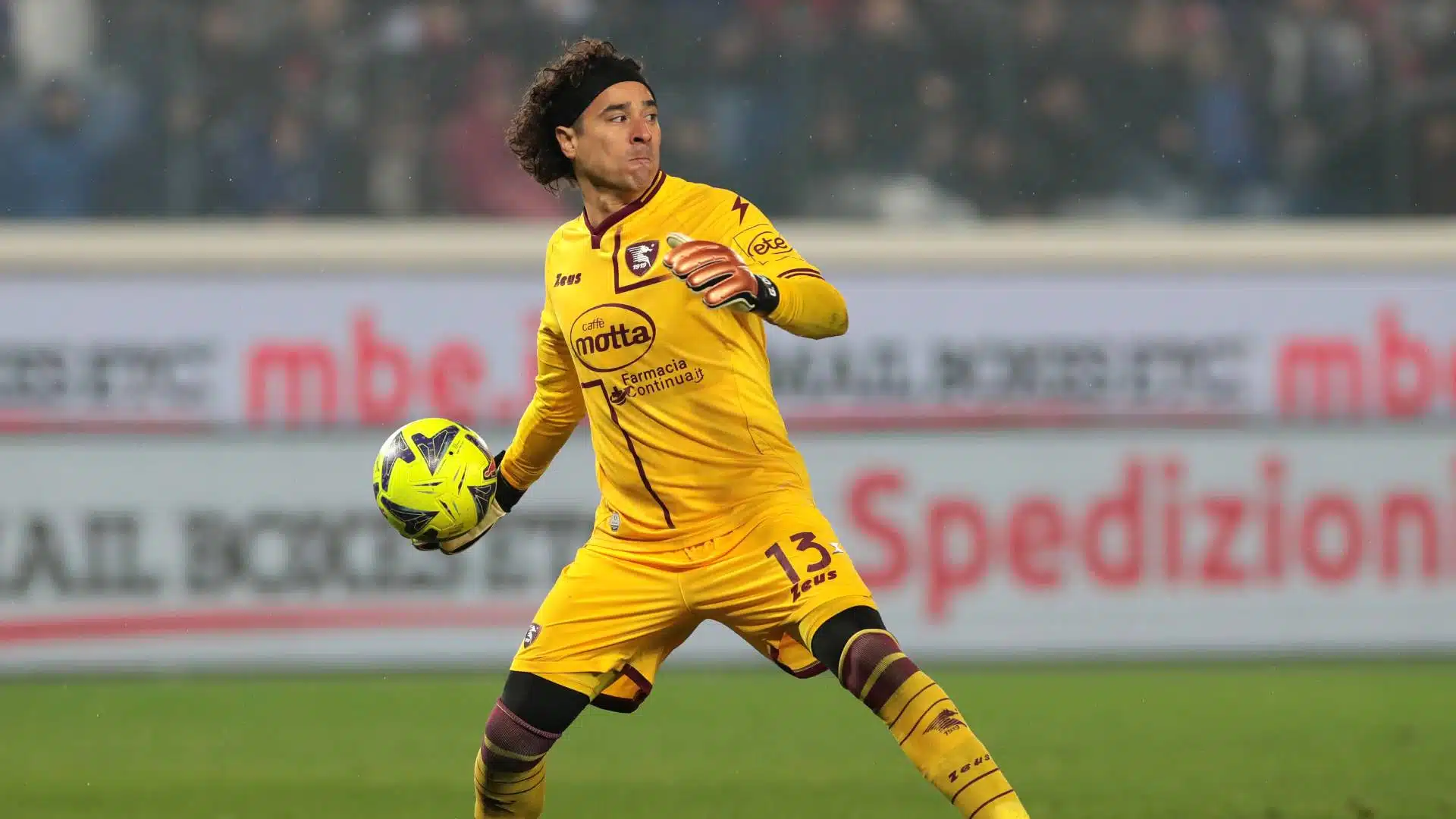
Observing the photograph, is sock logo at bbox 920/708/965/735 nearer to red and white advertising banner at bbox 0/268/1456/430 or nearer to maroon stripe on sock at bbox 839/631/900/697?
maroon stripe on sock at bbox 839/631/900/697

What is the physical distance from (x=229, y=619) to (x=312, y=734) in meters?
1.85

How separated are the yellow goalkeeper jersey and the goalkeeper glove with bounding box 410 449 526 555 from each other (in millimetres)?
490

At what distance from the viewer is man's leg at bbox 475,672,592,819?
489 cm

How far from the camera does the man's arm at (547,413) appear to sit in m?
5.29

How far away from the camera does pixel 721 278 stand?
443cm

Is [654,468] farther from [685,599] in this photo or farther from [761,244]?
[761,244]

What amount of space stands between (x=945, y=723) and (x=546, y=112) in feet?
6.41

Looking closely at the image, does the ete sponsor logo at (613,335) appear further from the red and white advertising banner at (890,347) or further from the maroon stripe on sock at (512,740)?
the red and white advertising banner at (890,347)

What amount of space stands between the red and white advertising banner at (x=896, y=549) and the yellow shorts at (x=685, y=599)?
16.3ft

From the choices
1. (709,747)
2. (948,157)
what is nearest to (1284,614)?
(948,157)

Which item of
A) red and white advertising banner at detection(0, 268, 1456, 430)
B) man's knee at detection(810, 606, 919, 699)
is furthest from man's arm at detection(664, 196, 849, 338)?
red and white advertising banner at detection(0, 268, 1456, 430)

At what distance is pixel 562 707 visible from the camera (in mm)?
4906

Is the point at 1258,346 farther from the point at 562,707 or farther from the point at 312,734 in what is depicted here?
the point at 562,707

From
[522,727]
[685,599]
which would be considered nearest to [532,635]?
[522,727]
